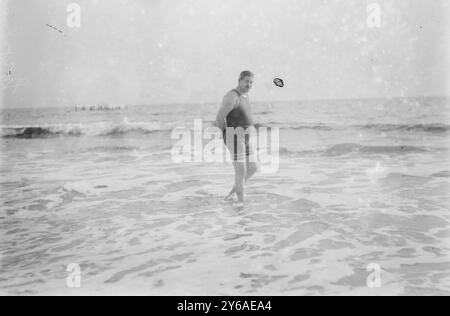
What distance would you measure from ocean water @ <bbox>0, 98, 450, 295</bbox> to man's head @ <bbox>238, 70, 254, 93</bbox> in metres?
1.61

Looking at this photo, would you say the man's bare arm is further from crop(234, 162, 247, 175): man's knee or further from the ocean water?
the ocean water

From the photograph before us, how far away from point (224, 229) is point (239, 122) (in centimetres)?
149

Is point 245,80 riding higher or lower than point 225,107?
higher

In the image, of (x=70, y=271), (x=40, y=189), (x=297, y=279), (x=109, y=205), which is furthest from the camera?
(x=40, y=189)

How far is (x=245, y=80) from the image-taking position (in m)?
5.09

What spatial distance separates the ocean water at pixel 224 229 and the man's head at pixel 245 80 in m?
1.61

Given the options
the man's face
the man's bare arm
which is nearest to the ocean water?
the man's bare arm

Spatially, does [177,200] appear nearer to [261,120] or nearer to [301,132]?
[301,132]

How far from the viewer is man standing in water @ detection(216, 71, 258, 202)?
5.07 m

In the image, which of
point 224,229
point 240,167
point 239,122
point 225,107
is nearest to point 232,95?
point 225,107

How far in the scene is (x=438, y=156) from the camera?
10.1 meters

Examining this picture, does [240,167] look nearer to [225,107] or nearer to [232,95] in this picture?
[225,107]

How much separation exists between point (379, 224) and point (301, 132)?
601 inches
